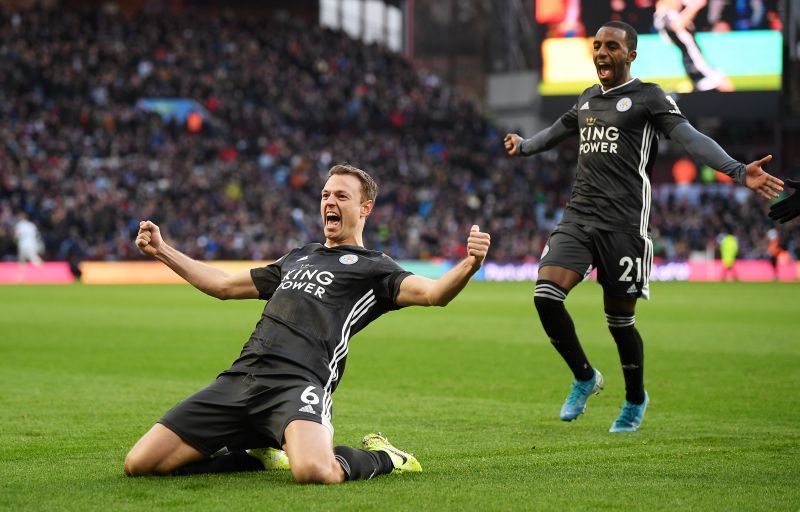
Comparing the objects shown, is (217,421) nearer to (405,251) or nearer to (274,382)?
(274,382)

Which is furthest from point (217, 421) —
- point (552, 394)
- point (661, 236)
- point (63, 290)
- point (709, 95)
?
point (661, 236)

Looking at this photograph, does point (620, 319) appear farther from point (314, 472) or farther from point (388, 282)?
point (314, 472)

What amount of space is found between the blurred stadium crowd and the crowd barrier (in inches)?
23.7

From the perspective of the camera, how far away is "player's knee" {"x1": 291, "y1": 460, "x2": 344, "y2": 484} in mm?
5512

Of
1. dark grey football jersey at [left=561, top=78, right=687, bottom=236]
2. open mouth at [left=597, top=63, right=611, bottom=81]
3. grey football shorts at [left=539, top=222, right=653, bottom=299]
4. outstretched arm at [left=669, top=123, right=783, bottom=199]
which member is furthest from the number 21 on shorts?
open mouth at [left=597, top=63, right=611, bottom=81]

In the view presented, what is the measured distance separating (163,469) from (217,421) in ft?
1.14

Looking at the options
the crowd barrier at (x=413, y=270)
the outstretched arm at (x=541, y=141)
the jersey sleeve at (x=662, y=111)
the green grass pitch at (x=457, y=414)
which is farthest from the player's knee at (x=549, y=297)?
the crowd barrier at (x=413, y=270)

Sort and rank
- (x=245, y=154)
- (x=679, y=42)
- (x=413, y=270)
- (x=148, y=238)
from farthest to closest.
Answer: (x=245, y=154) < (x=413, y=270) < (x=679, y=42) < (x=148, y=238)

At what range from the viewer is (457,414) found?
28.1 ft

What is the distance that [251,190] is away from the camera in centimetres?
3969

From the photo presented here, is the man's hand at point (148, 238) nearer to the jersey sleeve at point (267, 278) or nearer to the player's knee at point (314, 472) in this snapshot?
the jersey sleeve at point (267, 278)

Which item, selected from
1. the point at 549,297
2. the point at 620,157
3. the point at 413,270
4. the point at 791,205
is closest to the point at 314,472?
the point at 549,297

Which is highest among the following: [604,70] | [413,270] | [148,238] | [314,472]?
[604,70]

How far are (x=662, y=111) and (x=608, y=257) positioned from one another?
99cm
